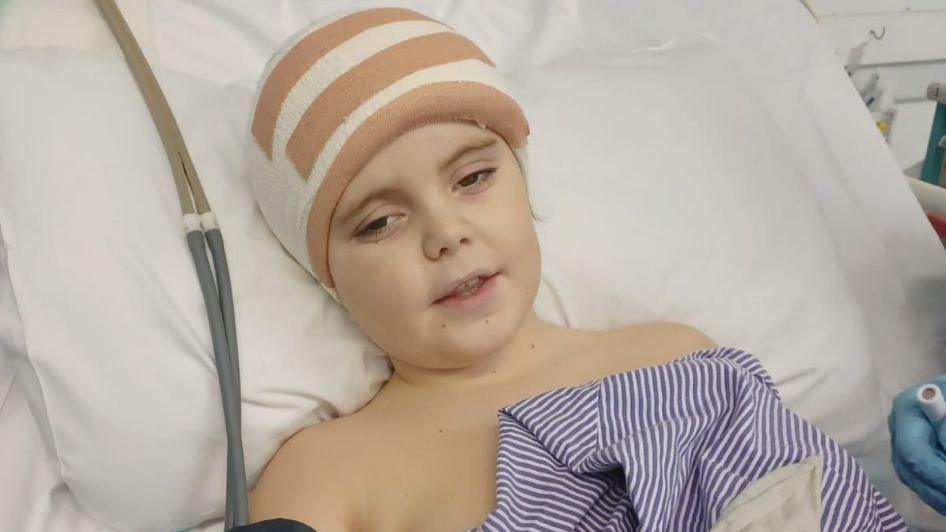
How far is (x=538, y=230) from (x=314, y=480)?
48 centimetres

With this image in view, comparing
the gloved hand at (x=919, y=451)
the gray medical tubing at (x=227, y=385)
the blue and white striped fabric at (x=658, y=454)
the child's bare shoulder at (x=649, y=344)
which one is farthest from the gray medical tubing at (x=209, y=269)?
the gloved hand at (x=919, y=451)

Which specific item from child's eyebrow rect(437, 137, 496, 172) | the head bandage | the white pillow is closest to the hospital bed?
the white pillow

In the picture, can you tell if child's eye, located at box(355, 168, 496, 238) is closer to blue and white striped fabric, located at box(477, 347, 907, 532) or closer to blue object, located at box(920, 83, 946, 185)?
blue and white striped fabric, located at box(477, 347, 907, 532)

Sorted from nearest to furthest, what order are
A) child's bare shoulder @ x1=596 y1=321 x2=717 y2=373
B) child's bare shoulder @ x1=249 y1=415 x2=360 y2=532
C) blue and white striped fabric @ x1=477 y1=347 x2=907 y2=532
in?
blue and white striped fabric @ x1=477 y1=347 x2=907 y2=532 < child's bare shoulder @ x1=249 y1=415 x2=360 y2=532 < child's bare shoulder @ x1=596 y1=321 x2=717 y2=373

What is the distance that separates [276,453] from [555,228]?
0.50m

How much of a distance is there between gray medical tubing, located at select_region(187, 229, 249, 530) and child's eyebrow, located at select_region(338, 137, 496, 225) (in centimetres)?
17

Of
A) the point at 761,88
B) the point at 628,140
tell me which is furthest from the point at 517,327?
the point at 761,88

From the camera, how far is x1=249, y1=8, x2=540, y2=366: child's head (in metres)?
0.96

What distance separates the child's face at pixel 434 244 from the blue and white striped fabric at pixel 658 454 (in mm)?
119

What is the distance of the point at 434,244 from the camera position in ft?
3.11

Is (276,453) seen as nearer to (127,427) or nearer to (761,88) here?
(127,427)

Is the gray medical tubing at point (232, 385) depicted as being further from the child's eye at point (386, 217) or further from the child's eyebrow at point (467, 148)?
the child's eyebrow at point (467, 148)

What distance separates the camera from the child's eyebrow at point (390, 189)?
97 cm

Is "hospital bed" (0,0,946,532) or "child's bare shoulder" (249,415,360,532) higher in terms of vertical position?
"hospital bed" (0,0,946,532)
